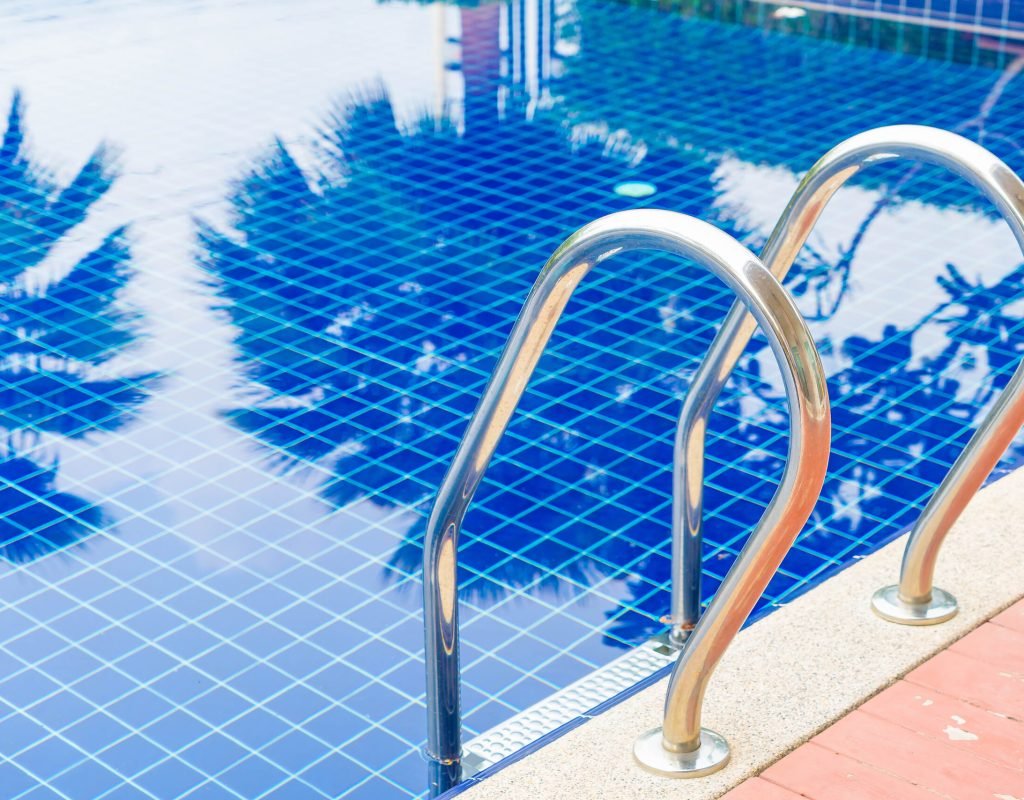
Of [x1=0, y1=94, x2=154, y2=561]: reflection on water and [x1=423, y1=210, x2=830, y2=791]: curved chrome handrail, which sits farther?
[x1=0, y1=94, x2=154, y2=561]: reflection on water

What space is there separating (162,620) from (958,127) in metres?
6.11

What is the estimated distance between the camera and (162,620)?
4.43 metres

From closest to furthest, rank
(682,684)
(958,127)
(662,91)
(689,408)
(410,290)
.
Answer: (682,684), (689,408), (410,290), (958,127), (662,91)

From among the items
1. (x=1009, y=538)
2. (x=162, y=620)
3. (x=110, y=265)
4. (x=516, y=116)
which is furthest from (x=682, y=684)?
(x=516, y=116)

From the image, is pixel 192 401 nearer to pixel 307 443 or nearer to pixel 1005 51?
pixel 307 443

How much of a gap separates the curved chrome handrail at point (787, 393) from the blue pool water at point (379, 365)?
1374 millimetres

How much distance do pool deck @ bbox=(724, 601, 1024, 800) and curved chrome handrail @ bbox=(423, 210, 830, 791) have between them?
0.51 ft

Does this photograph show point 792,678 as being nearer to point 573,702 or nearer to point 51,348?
point 573,702

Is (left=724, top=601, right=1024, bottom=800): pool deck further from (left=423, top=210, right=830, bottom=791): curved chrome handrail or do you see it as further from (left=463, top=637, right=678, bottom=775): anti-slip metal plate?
(left=463, top=637, right=678, bottom=775): anti-slip metal plate

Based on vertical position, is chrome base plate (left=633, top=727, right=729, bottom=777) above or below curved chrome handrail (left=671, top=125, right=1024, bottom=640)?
below

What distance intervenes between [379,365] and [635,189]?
242 cm

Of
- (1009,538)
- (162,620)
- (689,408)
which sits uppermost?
(689,408)

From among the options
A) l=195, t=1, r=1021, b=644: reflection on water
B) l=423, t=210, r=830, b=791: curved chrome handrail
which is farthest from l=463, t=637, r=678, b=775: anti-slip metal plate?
l=423, t=210, r=830, b=791: curved chrome handrail

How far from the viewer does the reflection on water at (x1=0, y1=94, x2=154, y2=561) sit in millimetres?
5000
